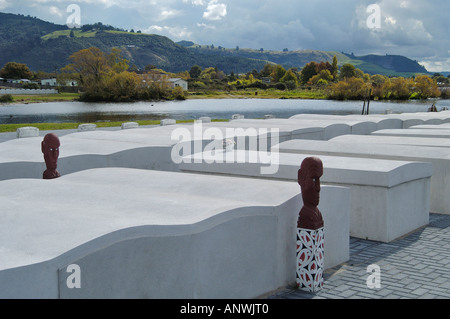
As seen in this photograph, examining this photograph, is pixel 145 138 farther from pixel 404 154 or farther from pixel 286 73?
pixel 286 73

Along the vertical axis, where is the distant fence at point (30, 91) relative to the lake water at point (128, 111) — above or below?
above

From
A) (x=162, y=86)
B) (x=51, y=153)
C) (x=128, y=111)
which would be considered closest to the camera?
(x=51, y=153)

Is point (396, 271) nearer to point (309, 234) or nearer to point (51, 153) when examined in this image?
point (309, 234)

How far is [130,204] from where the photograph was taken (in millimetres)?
6941

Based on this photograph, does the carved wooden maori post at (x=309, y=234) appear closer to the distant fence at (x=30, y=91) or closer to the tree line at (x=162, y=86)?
the tree line at (x=162, y=86)

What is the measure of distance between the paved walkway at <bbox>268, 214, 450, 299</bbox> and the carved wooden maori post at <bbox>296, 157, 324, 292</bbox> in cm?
19

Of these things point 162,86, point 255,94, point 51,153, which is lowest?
point 51,153

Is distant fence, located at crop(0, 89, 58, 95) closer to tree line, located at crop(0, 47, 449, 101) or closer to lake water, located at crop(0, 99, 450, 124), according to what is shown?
tree line, located at crop(0, 47, 449, 101)

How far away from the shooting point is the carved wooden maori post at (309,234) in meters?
6.76

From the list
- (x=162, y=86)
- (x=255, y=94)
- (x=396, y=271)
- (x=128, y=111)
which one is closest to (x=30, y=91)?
(x=162, y=86)

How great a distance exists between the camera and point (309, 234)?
6883 mm

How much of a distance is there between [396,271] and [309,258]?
180 centimetres

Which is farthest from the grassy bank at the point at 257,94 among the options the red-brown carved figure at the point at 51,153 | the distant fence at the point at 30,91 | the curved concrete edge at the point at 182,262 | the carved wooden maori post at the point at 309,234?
the curved concrete edge at the point at 182,262

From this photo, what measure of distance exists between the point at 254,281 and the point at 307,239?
3.14 feet
